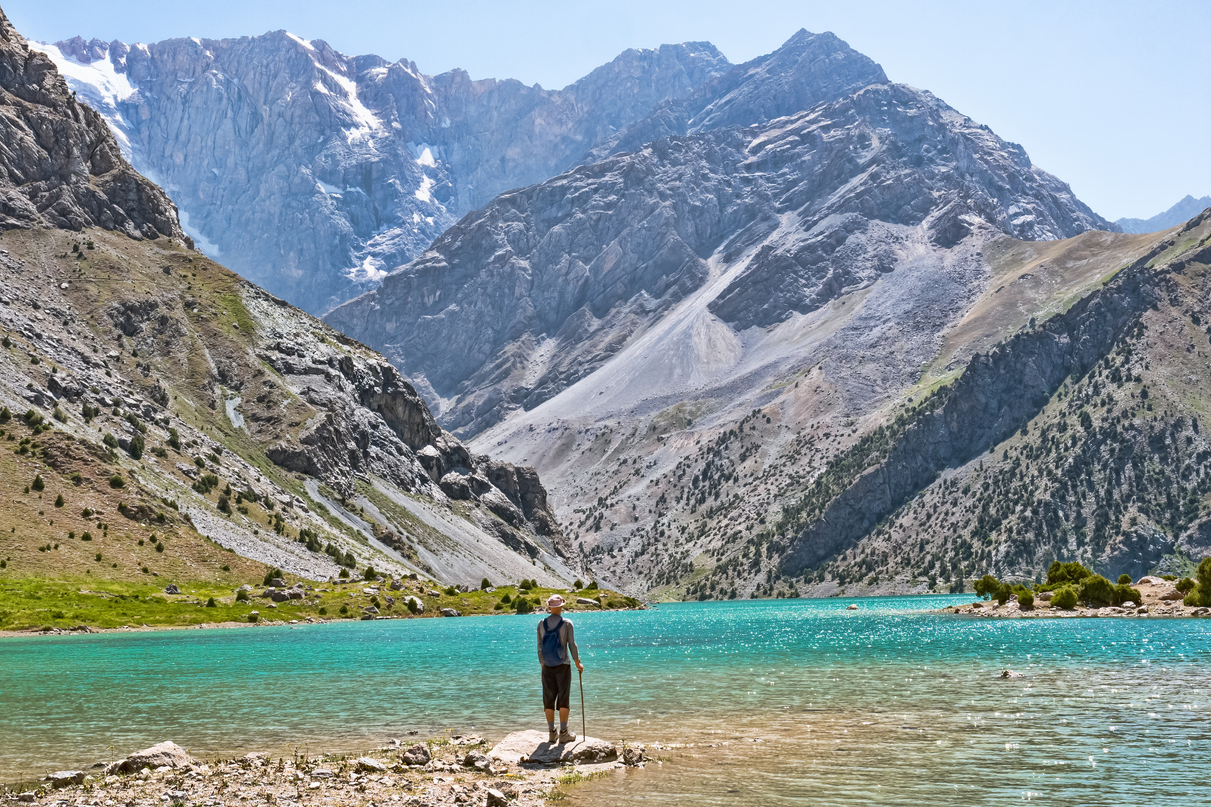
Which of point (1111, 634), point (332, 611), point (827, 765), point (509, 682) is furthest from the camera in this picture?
point (332, 611)

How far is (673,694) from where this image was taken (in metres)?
39.4

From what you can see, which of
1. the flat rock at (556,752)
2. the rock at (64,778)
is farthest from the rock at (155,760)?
the flat rock at (556,752)

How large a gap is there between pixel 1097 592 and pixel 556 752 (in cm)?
9381

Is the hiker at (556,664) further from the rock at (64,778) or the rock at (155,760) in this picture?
the rock at (64,778)

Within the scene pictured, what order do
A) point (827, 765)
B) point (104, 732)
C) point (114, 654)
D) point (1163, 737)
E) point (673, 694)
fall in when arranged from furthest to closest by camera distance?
point (114, 654), point (673, 694), point (104, 732), point (1163, 737), point (827, 765)

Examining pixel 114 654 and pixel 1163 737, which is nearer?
pixel 1163 737

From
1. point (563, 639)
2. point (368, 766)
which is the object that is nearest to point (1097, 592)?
point (563, 639)

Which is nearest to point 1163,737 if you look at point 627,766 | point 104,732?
point 627,766

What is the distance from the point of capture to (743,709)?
34062 millimetres

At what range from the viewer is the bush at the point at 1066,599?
99875 mm

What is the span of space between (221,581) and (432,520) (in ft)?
278

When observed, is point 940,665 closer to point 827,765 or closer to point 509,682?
point 509,682

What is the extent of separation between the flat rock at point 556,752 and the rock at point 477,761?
537mm

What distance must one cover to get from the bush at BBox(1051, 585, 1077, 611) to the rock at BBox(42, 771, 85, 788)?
9989 cm
